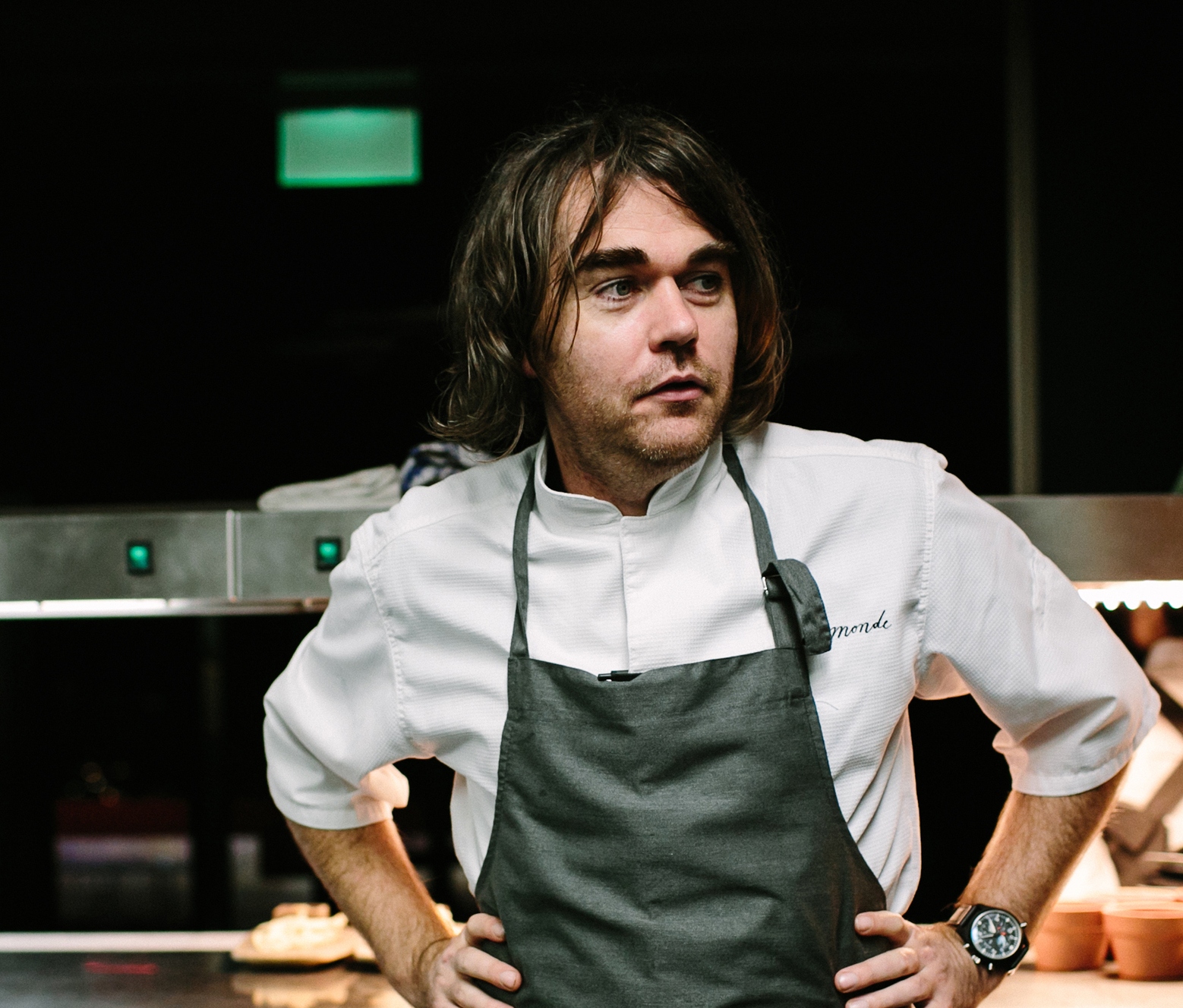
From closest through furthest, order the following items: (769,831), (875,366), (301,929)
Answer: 1. (769,831)
2. (301,929)
3. (875,366)

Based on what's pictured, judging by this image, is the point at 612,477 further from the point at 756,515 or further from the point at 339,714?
the point at 339,714

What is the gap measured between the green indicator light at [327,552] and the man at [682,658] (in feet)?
0.47

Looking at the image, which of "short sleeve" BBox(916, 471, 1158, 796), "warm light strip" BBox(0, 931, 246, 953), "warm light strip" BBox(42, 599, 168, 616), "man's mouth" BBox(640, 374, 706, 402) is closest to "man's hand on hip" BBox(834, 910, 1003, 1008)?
"short sleeve" BBox(916, 471, 1158, 796)

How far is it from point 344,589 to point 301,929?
2.59 feet

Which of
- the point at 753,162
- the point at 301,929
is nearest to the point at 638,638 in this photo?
the point at 301,929

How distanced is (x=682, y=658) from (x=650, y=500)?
20cm

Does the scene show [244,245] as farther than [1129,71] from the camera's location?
Yes

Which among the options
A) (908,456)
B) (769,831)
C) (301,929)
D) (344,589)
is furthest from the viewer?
(301,929)

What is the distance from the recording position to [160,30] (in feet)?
8.29

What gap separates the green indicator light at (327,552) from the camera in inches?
60.0

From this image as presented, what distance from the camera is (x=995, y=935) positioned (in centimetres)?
124

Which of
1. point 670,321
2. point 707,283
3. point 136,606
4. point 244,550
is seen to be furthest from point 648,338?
point 136,606

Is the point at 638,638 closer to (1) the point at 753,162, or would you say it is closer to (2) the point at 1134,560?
(2) the point at 1134,560

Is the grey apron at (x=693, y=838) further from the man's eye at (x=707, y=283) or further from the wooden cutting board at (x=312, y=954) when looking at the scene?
the wooden cutting board at (x=312, y=954)
